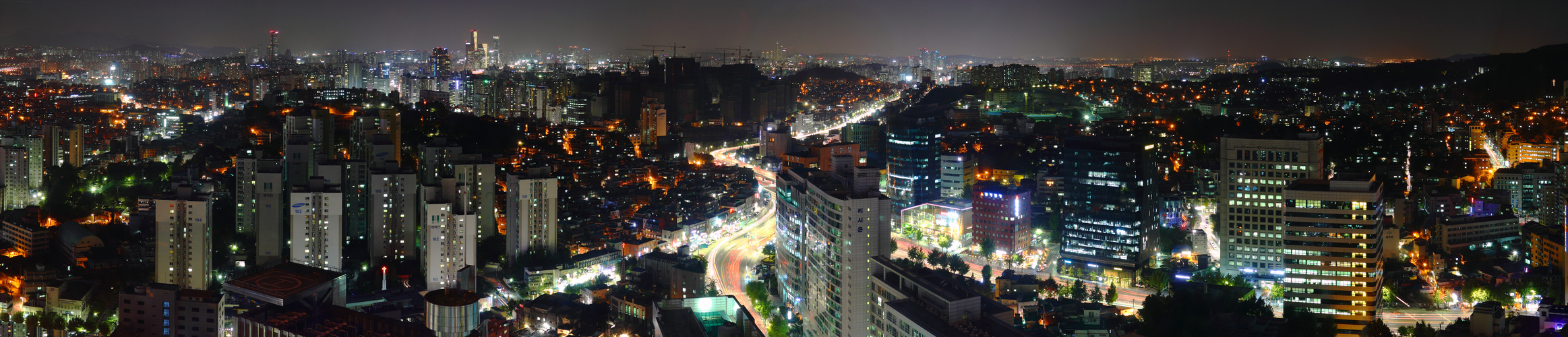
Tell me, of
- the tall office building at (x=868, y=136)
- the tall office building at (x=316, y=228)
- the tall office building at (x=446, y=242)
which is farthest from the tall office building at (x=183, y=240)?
the tall office building at (x=868, y=136)

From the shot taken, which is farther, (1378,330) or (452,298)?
(1378,330)

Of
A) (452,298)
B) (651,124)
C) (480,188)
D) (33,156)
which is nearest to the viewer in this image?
(452,298)

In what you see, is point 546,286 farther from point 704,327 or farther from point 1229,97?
point 1229,97

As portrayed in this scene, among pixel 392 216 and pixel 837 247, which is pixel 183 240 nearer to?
pixel 392 216

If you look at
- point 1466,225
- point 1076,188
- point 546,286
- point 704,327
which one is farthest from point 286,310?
point 1466,225

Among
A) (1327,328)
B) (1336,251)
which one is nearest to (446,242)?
(1327,328)

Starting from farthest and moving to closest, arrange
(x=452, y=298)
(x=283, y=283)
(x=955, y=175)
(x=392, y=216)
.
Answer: (x=955, y=175)
(x=392, y=216)
(x=283, y=283)
(x=452, y=298)

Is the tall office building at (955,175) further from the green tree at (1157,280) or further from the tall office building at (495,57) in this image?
the tall office building at (495,57)
